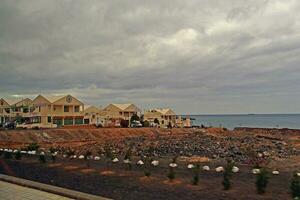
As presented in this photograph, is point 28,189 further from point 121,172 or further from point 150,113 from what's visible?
point 150,113

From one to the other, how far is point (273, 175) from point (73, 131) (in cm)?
3095

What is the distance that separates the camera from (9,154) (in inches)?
655

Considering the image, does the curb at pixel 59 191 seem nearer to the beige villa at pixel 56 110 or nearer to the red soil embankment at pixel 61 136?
the red soil embankment at pixel 61 136

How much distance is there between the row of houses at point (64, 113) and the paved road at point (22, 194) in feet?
133

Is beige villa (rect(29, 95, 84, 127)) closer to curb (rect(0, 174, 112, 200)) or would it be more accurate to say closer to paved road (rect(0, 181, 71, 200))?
curb (rect(0, 174, 112, 200))

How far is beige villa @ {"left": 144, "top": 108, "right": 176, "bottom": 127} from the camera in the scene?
7112 centimetres

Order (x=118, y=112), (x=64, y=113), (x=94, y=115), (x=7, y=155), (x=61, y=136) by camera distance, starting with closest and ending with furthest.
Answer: (x=7, y=155)
(x=61, y=136)
(x=64, y=113)
(x=94, y=115)
(x=118, y=112)

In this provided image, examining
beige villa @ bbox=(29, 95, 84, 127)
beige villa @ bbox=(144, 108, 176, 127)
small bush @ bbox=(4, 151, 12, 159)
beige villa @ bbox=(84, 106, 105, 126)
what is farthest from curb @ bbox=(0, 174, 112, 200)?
beige villa @ bbox=(144, 108, 176, 127)

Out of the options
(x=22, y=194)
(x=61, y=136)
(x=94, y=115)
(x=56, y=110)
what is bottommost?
(x=22, y=194)

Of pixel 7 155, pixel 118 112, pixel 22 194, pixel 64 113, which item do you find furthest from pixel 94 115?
pixel 22 194

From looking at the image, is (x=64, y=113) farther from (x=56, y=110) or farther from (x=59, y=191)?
(x=59, y=191)

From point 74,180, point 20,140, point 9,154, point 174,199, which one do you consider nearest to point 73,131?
point 20,140

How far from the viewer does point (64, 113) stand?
51.1 metres

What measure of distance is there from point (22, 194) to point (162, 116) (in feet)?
217
